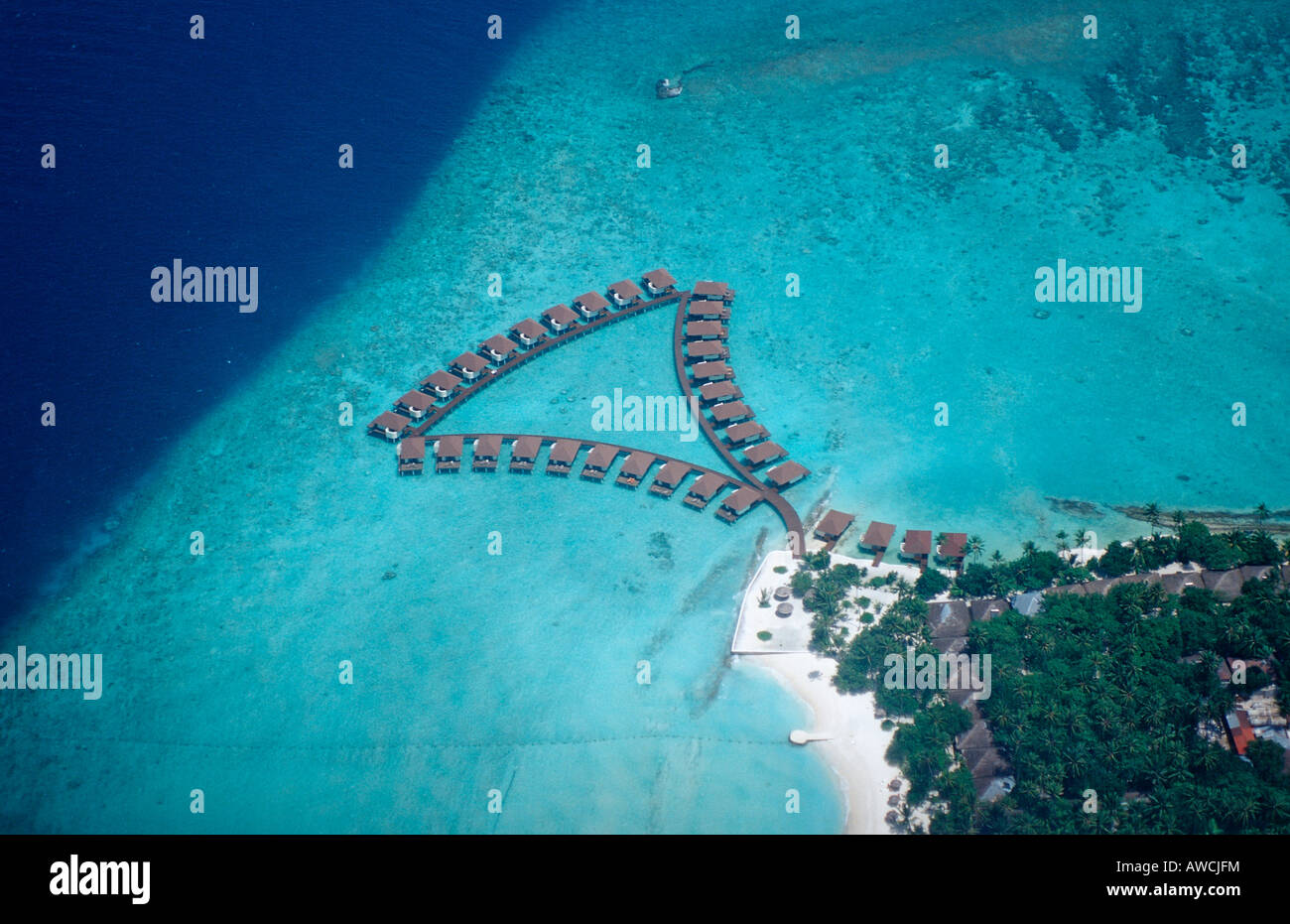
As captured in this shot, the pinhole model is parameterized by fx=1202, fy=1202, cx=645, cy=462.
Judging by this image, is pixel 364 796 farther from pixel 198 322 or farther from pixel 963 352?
pixel 963 352

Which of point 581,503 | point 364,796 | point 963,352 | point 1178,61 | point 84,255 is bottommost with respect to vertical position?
point 364,796

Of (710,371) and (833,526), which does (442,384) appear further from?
(833,526)

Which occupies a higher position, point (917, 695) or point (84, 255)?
point (84, 255)

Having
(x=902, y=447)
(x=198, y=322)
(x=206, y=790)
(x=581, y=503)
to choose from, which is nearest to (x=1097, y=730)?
(x=902, y=447)

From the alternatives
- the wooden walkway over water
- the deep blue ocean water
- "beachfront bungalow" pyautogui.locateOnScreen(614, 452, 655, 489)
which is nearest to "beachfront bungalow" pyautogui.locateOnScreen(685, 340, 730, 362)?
the wooden walkway over water

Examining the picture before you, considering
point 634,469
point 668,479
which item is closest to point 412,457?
point 634,469

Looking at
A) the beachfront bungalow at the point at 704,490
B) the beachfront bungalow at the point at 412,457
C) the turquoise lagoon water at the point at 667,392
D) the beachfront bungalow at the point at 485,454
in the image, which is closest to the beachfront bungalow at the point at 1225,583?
the turquoise lagoon water at the point at 667,392

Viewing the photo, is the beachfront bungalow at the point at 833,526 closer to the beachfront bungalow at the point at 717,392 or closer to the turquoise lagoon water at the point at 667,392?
the turquoise lagoon water at the point at 667,392

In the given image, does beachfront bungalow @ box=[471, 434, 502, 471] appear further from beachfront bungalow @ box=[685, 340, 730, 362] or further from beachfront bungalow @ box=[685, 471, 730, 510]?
beachfront bungalow @ box=[685, 340, 730, 362]
